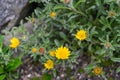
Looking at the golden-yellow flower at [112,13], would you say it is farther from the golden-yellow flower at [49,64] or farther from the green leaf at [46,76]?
the green leaf at [46,76]

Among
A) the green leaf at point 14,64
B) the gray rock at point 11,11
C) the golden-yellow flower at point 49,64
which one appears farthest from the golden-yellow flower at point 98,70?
the gray rock at point 11,11

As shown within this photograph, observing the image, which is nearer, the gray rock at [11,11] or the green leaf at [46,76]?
the green leaf at [46,76]

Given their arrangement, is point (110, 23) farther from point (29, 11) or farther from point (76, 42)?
point (29, 11)

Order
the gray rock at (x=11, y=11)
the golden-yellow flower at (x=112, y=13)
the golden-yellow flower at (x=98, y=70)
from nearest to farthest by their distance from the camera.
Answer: the golden-yellow flower at (x=112, y=13)
the golden-yellow flower at (x=98, y=70)
the gray rock at (x=11, y=11)

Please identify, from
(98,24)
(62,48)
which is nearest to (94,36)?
(98,24)

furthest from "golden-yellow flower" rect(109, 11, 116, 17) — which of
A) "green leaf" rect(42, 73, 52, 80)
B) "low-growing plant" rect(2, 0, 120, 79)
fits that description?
"green leaf" rect(42, 73, 52, 80)

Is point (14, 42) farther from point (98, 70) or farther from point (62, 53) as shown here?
point (98, 70)
